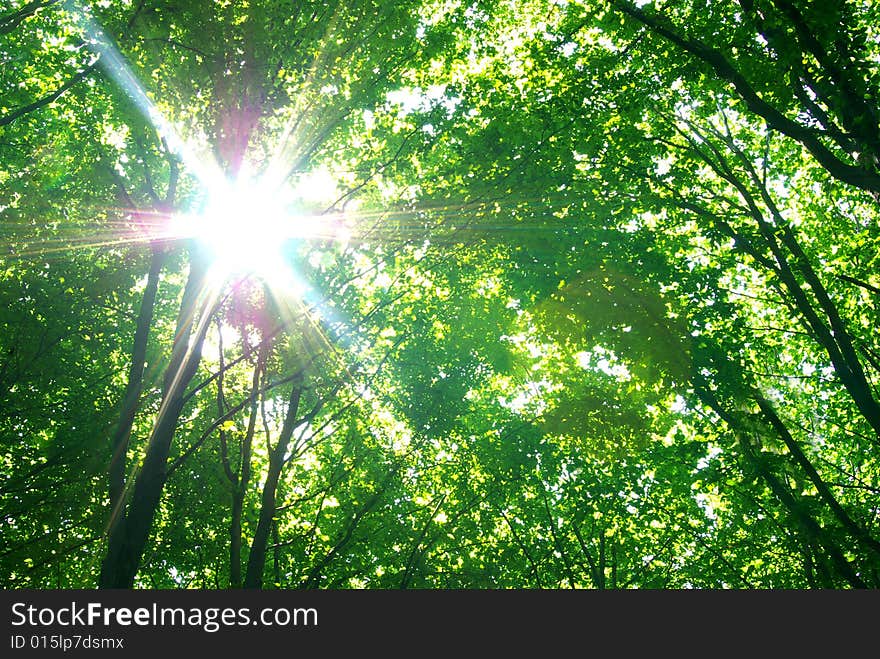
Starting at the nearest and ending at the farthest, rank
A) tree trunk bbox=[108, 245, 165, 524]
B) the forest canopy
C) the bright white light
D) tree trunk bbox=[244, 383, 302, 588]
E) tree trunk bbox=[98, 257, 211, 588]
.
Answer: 1. tree trunk bbox=[98, 257, 211, 588]
2. the forest canopy
3. the bright white light
4. tree trunk bbox=[108, 245, 165, 524]
5. tree trunk bbox=[244, 383, 302, 588]

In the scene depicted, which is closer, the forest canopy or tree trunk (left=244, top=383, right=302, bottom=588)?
the forest canopy

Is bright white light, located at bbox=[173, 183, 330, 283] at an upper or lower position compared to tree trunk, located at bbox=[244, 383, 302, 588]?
upper

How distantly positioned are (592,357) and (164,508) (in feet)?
32.6

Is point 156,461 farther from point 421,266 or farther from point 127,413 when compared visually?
point 421,266

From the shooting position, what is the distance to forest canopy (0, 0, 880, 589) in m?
6.25

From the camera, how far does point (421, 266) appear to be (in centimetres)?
911

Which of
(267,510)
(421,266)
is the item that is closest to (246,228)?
(421,266)

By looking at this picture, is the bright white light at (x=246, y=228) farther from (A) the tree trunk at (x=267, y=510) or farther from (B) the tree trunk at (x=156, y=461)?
(A) the tree trunk at (x=267, y=510)

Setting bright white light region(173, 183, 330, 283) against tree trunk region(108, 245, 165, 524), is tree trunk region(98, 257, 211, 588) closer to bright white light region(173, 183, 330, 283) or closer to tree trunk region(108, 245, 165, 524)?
bright white light region(173, 183, 330, 283)

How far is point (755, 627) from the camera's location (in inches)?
205

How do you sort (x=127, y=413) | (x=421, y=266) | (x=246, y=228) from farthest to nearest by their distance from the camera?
(x=421, y=266), (x=127, y=413), (x=246, y=228)

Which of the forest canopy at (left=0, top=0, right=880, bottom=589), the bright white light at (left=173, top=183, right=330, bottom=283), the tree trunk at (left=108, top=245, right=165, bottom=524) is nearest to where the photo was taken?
the forest canopy at (left=0, top=0, right=880, bottom=589)

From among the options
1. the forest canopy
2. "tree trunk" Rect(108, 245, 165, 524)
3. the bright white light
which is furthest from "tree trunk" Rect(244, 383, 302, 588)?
"tree trunk" Rect(108, 245, 165, 524)

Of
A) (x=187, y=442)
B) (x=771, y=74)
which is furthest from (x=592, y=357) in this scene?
(x=187, y=442)
